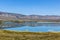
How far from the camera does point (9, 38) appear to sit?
53.6ft

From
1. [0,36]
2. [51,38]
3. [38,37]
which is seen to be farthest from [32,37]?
[0,36]

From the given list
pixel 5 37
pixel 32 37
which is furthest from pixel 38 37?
pixel 5 37

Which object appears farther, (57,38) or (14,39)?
(57,38)

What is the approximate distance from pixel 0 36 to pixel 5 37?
60cm

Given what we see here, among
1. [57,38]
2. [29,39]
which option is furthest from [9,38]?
[57,38]

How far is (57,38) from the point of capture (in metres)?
16.9

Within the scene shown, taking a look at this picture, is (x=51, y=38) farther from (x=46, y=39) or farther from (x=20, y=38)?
(x=20, y=38)

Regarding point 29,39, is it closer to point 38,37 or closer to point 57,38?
point 38,37

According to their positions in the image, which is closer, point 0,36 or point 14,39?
point 14,39

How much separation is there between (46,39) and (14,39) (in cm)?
263

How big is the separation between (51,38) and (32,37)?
1.62m

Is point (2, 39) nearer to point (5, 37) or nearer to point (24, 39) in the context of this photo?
point (5, 37)

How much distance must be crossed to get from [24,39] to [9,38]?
1.28 meters

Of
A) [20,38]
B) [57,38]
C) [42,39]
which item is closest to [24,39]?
[20,38]
